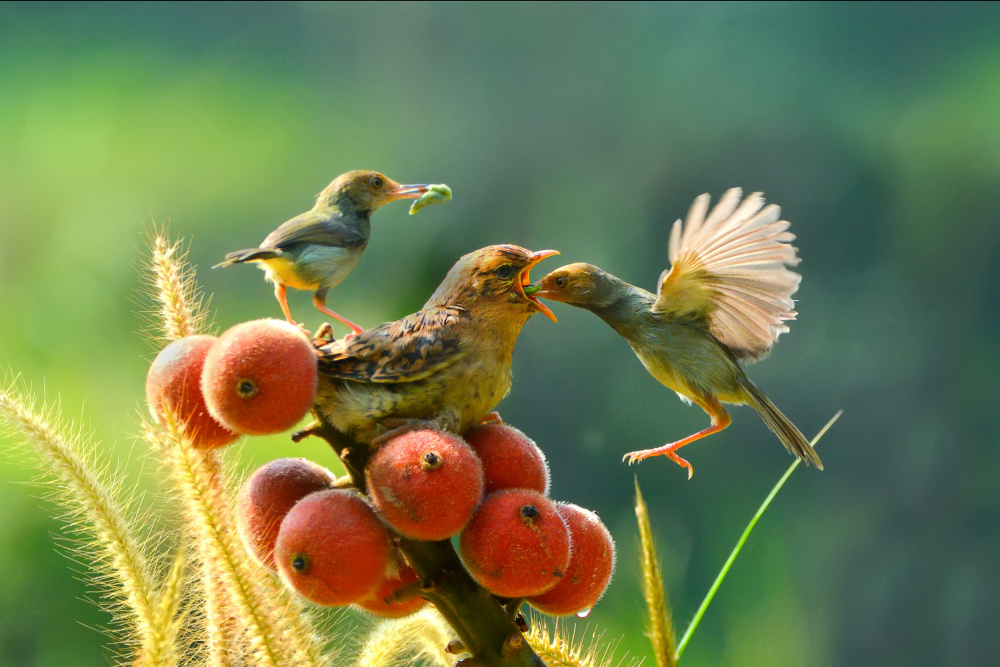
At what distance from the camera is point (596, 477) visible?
2299mm

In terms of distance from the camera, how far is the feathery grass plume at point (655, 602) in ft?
1.64

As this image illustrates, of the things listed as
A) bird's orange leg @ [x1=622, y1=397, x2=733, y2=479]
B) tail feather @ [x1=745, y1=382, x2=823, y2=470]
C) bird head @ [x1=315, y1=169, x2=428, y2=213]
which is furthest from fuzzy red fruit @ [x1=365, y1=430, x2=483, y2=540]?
tail feather @ [x1=745, y1=382, x2=823, y2=470]

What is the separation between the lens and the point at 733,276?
114cm

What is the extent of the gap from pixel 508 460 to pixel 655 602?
0.66 feet

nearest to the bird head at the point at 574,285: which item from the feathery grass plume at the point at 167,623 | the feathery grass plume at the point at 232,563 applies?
the feathery grass plume at the point at 232,563

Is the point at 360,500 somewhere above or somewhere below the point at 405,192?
below

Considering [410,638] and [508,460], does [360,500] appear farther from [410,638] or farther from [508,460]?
[410,638]

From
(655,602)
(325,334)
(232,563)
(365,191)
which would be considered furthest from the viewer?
(365,191)

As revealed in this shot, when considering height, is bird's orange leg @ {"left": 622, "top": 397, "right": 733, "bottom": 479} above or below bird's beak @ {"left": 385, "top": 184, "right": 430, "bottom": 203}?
below

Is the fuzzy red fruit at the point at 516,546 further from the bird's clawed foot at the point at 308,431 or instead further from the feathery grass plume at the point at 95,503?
the feathery grass plume at the point at 95,503

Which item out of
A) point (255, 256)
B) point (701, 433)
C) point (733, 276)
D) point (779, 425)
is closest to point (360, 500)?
point (701, 433)

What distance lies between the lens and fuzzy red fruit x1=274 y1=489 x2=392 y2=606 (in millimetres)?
611

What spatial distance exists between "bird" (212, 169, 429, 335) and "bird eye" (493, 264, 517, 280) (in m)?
0.29

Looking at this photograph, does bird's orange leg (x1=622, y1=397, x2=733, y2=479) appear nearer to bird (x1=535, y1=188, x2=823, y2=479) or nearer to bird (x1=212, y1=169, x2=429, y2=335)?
bird (x1=535, y1=188, x2=823, y2=479)
